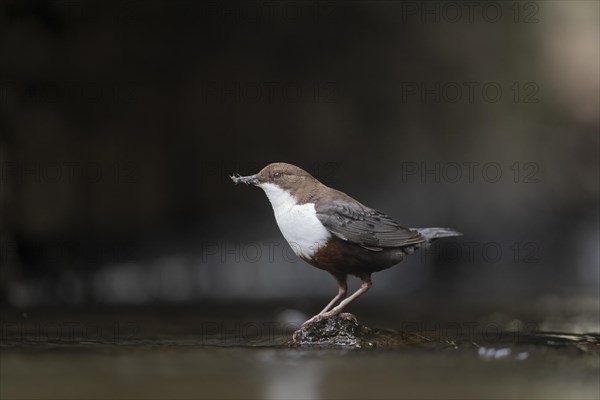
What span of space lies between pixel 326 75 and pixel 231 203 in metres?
1.87

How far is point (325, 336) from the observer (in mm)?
4523

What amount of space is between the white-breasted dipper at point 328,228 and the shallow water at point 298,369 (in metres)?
0.45

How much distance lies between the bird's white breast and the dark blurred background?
14.5 ft

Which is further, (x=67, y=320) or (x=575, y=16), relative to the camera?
(x=575, y=16)

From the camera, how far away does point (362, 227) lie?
14.7 ft

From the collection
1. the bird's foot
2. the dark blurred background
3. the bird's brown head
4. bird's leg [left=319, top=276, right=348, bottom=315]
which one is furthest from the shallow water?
the dark blurred background

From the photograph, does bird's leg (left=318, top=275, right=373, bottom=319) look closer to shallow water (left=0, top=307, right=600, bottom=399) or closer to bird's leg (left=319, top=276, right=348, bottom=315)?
bird's leg (left=319, top=276, right=348, bottom=315)

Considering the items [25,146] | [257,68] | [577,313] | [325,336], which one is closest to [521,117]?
[257,68]

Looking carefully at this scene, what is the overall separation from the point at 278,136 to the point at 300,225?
575 cm

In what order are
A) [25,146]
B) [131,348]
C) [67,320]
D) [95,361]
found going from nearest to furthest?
[95,361], [131,348], [67,320], [25,146]

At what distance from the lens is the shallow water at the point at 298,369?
3520 millimetres

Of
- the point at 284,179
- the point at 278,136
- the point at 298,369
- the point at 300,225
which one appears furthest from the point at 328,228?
the point at 278,136

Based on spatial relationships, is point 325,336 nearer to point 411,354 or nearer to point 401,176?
point 411,354

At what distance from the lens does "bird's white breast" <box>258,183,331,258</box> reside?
14.3ft
